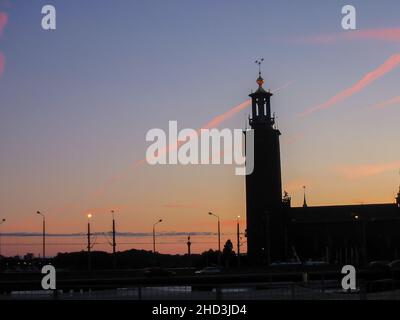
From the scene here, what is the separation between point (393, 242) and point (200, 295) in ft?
383

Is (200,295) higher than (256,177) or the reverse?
the reverse

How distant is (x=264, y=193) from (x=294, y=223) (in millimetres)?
13775

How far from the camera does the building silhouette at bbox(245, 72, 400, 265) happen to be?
117 m

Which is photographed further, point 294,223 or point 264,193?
point 294,223

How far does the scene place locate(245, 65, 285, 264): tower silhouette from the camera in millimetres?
116625

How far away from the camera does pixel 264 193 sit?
117688 mm

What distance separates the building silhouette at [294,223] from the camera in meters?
117

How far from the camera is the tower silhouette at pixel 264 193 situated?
11662 centimetres

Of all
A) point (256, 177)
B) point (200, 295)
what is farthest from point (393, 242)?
point (200, 295)

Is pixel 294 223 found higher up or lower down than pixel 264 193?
lower down
